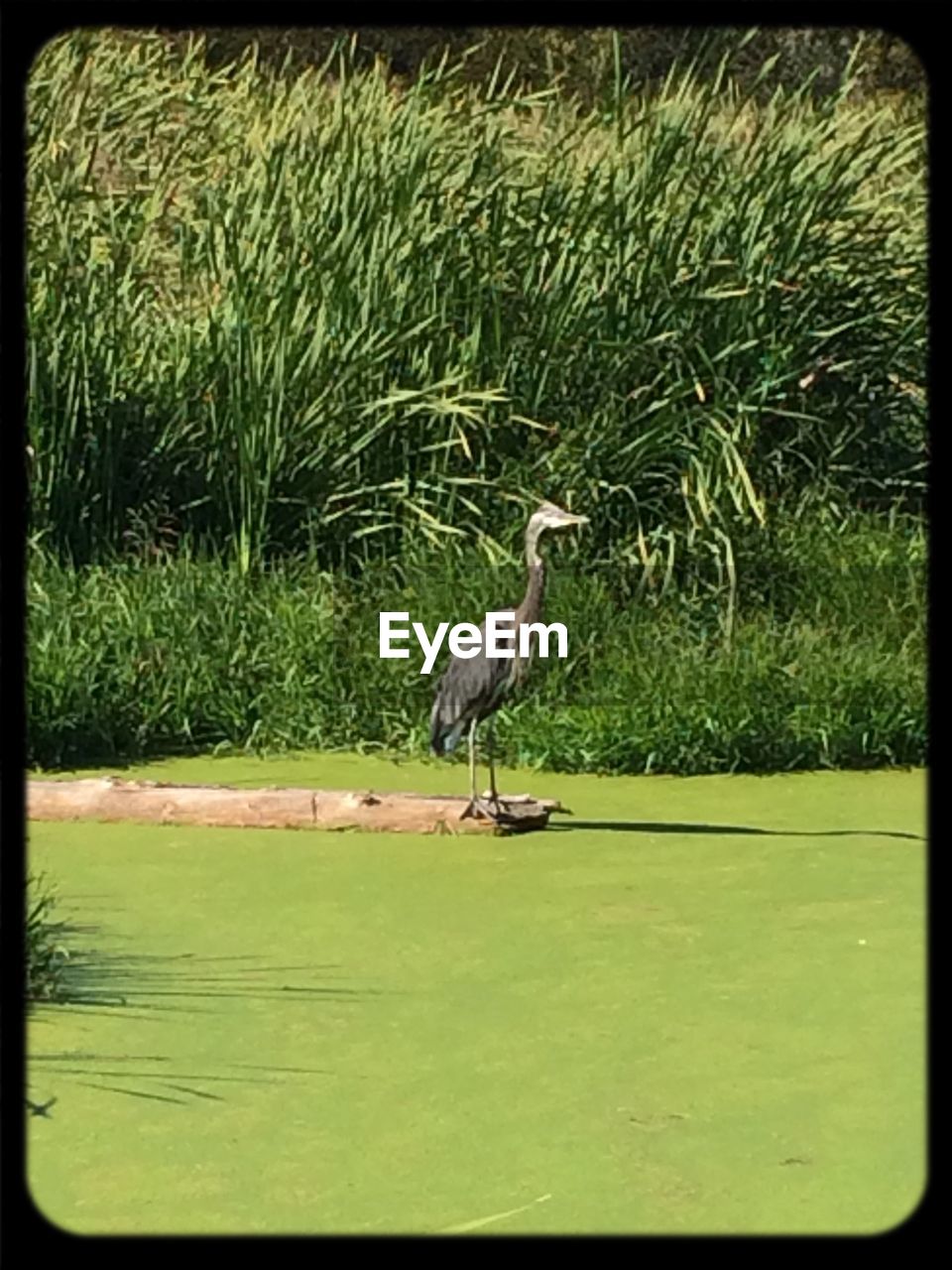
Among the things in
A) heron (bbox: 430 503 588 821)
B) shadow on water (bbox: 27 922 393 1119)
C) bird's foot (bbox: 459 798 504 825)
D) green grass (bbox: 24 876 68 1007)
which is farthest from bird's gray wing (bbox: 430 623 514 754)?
green grass (bbox: 24 876 68 1007)

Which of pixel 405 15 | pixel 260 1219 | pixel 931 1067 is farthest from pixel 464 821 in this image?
pixel 405 15

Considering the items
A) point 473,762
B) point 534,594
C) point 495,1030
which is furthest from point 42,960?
point 534,594

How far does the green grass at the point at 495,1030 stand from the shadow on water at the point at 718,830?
0.04 feet

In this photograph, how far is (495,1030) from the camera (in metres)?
3.38

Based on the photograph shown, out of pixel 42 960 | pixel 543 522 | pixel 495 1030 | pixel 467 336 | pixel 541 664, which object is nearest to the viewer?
pixel 495 1030

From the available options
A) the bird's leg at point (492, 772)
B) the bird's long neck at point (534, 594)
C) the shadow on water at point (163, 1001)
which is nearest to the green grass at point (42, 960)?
the shadow on water at point (163, 1001)

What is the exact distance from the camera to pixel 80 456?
686 cm

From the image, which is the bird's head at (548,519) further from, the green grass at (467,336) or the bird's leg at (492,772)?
the green grass at (467,336)

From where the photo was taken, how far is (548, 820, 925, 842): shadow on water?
490cm

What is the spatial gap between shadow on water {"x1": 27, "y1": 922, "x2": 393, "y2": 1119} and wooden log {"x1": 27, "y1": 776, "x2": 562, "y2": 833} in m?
0.88

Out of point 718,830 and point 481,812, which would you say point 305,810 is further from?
point 718,830

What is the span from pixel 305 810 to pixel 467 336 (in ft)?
8.32

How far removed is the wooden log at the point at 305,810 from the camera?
4.84 metres

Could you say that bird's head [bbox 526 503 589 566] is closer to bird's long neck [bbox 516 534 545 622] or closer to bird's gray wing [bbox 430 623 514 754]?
bird's long neck [bbox 516 534 545 622]
